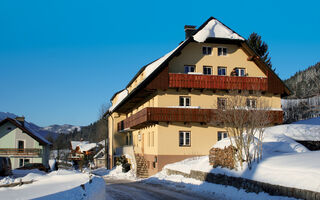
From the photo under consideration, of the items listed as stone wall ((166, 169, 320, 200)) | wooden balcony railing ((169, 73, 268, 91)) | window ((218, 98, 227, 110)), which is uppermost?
A: wooden balcony railing ((169, 73, 268, 91))

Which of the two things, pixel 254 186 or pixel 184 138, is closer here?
pixel 254 186

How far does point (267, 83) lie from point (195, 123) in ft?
26.1

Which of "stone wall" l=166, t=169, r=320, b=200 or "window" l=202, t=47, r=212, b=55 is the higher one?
"window" l=202, t=47, r=212, b=55

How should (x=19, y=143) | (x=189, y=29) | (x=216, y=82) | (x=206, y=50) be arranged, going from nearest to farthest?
(x=216, y=82) < (x=206, y=50) < (x=189, y=29) < (x=19, y=143)

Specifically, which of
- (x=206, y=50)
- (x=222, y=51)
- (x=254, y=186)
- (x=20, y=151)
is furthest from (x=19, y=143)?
(x=254, y=186)

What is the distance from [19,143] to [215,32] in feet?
125

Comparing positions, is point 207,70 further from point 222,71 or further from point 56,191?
point 56,191

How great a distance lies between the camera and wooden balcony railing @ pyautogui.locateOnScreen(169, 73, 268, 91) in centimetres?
3309

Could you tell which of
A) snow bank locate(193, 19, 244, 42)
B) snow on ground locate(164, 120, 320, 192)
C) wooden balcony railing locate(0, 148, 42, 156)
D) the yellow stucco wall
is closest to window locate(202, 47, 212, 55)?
the yellow stucco wall

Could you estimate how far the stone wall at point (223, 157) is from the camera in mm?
20242

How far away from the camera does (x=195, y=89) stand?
3456 cm

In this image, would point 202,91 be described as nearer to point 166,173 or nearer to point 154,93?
point 154,93

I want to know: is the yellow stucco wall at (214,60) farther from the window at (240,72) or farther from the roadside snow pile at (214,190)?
the roadside snow pile at (214,190)

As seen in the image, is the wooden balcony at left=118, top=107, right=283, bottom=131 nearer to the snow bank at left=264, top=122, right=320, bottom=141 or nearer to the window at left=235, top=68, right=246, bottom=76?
the snow bank at left=264, top=122, right=320, bottom=141
